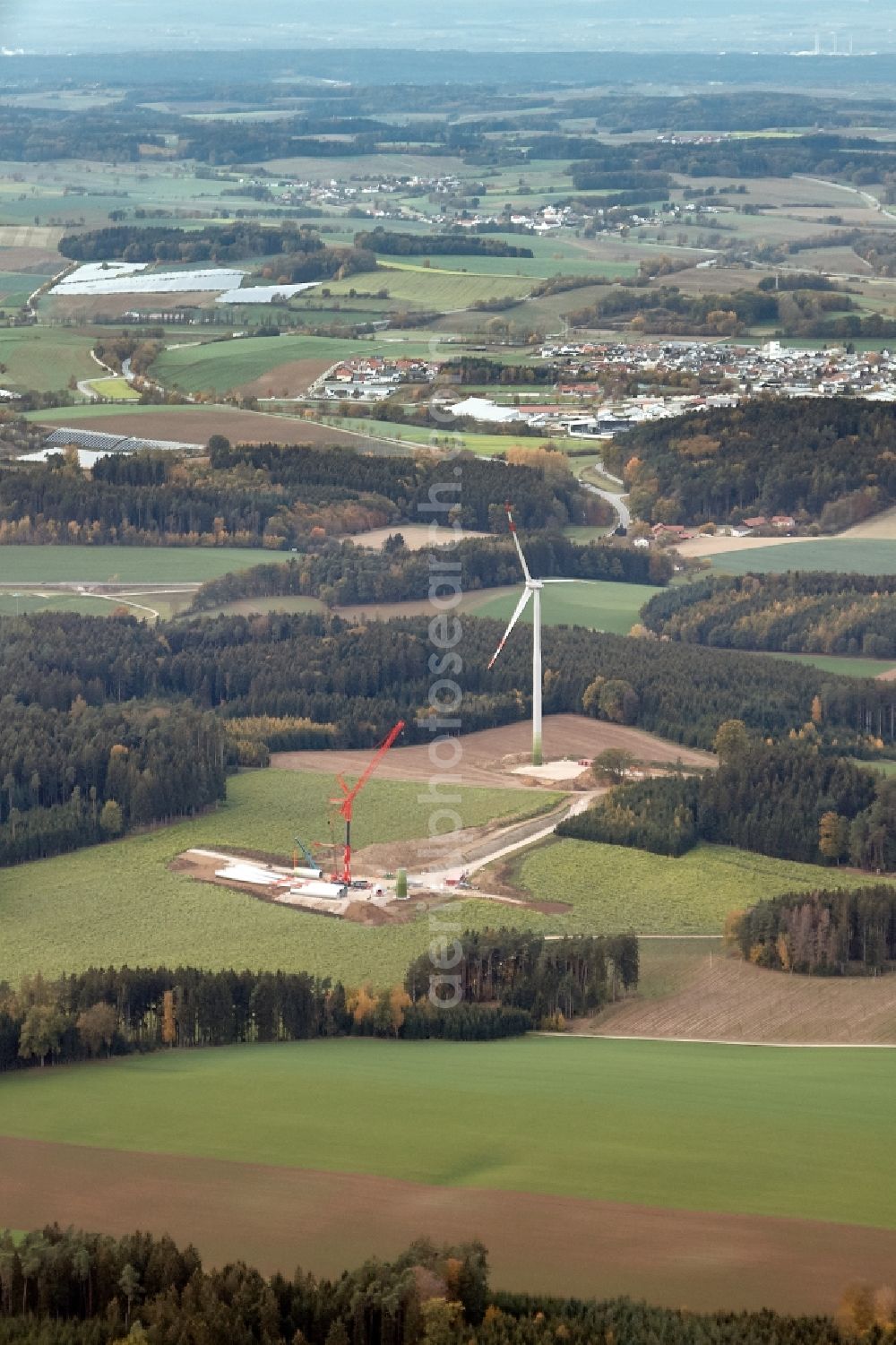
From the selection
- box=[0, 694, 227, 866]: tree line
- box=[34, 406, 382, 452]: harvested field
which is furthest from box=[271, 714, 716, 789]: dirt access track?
box=[34, 406, 382, 452]: harvested field

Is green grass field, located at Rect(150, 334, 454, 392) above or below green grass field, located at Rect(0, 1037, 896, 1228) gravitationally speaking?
below

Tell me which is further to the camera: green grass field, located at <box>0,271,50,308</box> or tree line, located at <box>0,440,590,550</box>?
green grass field, located at <box>0,271,50,308</box>

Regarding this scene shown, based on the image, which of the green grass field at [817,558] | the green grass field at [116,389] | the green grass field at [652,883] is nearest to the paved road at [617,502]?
the green grass field at [817,558]

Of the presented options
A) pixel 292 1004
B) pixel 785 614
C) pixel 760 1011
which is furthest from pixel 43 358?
pixel 760 1011

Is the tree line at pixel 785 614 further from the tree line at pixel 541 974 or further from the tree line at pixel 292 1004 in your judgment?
the tree line at pixel 292 1004

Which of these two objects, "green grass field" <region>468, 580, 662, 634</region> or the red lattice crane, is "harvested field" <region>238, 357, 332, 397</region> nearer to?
"green grass field" <region>468, 580, 662, 634</region>

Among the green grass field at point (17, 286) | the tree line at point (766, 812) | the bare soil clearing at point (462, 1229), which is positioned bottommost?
the tree line at point (766, 812)
